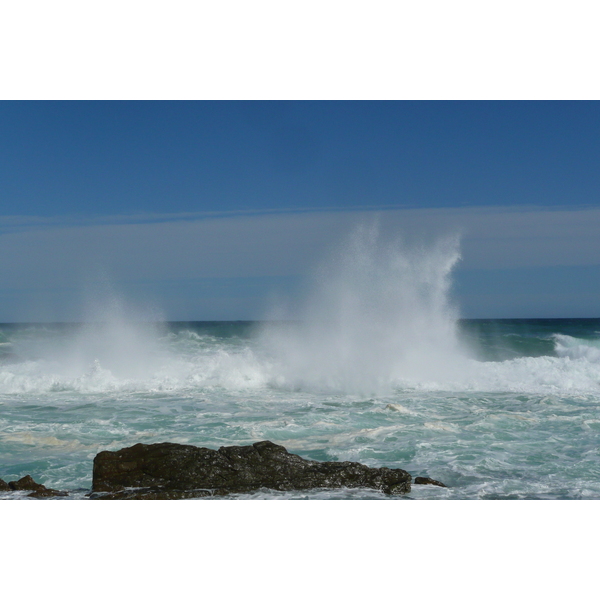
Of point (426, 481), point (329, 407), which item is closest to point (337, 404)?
point (329, 407)

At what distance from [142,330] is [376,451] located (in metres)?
12.9

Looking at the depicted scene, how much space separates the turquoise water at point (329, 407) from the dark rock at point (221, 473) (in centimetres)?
20

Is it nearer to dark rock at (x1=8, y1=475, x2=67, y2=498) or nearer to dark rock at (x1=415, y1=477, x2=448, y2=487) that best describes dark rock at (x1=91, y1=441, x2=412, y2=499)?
dark rock at (x1=415, y1=477, x2=448, y2=487)

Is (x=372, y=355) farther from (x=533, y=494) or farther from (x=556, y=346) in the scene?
(x=556, y=346)

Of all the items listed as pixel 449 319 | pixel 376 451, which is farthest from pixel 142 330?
pixel 376 451

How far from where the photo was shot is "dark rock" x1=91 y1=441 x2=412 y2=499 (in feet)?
17.5

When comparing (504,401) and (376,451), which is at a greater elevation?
(504,401)

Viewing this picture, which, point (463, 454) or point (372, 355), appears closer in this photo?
point (463, 454)

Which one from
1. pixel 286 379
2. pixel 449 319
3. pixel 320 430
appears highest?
pixel 449 319

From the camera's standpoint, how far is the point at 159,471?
217 inches

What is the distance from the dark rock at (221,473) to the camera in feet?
17.5

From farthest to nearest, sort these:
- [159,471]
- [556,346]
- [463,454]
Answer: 1. [556,346]
2. [463,454]
3. [159,471]

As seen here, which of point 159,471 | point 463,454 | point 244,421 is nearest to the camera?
point 159,471

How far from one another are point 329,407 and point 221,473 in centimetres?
539
